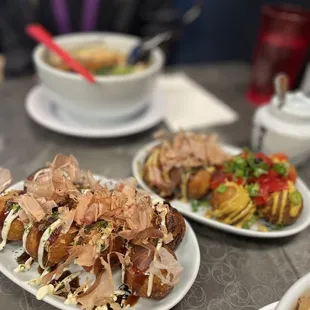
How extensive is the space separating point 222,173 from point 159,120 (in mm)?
446

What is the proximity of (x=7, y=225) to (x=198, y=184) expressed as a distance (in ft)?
1.62

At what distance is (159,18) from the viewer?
1939 millimetres

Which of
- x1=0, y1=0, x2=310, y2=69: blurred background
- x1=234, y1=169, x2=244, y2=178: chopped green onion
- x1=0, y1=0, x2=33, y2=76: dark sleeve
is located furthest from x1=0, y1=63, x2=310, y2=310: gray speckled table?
x1=0, y1=0, x2=310, y2=69: blurred background

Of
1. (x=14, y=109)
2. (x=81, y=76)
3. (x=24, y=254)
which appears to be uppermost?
(x=81, y=76)

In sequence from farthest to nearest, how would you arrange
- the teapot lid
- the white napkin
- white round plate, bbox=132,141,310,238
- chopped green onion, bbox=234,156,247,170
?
the white napkin < the teapot lid < chopped green onion, bbox=234,156,247,170 < white round plate, bbox=132,141,310,238

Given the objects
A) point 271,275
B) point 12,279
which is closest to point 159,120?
point 271,275

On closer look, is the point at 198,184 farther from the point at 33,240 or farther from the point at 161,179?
the point at 33,240

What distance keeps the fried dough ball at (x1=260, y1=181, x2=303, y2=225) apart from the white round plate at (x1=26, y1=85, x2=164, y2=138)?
1.83 feet

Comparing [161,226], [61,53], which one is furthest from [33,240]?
[61,53]

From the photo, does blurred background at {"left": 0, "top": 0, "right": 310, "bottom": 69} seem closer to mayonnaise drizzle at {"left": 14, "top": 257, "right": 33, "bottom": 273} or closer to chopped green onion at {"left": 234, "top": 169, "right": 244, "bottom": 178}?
chopped green onion at {"left": 234, "top": 169, "right": 244, "bottom": 178}

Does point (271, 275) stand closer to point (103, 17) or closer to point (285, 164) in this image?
point (285, 164)

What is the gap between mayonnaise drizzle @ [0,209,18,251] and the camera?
31.9 inches

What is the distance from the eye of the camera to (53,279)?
30.6 inches

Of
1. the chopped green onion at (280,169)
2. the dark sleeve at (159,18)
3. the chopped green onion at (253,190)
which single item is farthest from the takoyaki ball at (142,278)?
the dark sleeve at (159,18)
